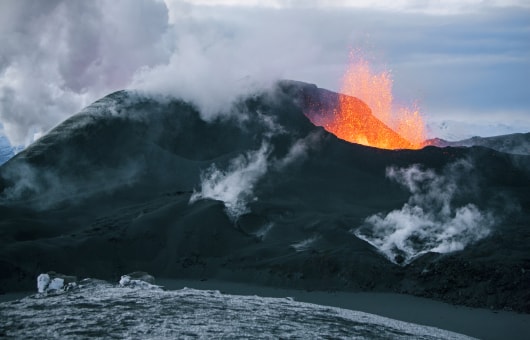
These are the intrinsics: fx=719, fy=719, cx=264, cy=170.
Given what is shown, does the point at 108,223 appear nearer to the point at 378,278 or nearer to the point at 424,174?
the point at 378,278

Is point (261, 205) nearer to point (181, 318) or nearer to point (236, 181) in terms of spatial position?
point (236, 181)

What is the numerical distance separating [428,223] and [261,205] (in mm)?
20651

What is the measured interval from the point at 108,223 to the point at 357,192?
33.5 metres

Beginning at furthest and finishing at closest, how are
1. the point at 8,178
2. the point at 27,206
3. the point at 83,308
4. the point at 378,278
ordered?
the point at 8,178 → the point at 27,206 → the point at 378,278 → the point at 83,308

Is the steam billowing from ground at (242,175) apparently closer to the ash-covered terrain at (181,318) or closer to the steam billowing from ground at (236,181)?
the steam billowing from ground at (236,181)

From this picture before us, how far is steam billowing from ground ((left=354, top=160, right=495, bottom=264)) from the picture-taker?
258ft

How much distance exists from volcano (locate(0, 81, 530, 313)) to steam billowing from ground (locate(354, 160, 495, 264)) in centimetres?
22

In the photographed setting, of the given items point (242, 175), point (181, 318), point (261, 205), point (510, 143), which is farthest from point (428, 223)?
point (510, 143)

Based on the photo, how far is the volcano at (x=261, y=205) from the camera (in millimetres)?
73812

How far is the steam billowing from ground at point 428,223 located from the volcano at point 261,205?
223 millimetres

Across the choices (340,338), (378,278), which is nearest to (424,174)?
(378,278)

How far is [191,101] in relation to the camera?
4781 inches

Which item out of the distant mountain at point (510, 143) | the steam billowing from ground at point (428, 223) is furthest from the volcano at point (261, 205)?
the distant mountain at point (510, 143)

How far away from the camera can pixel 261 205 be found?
9050 cm
